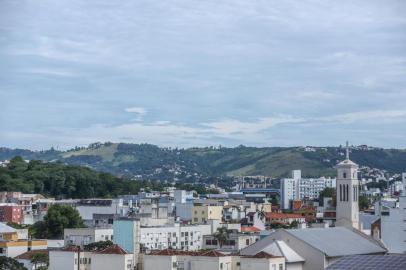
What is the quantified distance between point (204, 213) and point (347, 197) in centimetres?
2336

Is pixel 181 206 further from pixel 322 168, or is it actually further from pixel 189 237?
pixel 322 168

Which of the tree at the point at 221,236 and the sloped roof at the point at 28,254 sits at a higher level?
the tree at the point at 221,236

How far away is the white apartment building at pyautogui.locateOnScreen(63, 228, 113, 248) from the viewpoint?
46.0 meters

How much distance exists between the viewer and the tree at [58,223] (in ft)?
178

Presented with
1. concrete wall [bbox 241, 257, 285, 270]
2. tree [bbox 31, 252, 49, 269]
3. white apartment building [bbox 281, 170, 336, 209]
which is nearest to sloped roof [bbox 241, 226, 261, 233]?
tree [bbox 31, 252, 49, 269]

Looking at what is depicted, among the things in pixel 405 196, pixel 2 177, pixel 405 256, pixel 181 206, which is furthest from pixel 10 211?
pixel 405 256

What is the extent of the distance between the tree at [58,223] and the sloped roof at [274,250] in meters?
20.0

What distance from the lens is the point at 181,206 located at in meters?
69.1

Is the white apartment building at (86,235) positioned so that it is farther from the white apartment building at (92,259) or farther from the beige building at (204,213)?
the beige building at (204,213)

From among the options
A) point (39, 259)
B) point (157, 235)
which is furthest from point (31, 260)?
point (157, 235)

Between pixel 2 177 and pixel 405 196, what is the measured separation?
5229 centimetres

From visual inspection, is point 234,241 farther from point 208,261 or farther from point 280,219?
point 280,219

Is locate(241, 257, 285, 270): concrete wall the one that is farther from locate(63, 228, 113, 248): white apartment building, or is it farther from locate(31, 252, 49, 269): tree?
locate(63, 228, 113, 248): white apartment building

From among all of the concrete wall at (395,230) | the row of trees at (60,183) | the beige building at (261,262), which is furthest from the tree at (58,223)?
the row of trees at (60,183)
